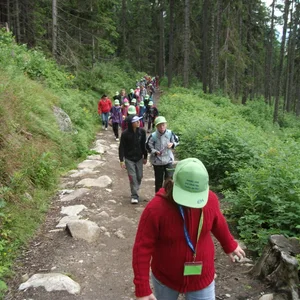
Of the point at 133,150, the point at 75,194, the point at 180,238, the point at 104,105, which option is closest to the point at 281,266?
the point at 180,238

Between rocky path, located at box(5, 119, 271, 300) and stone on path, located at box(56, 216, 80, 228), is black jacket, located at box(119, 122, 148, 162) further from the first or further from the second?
stone on path, located at box(56, 216, 80, 228)

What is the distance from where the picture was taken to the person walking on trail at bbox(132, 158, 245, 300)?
88.7 inches

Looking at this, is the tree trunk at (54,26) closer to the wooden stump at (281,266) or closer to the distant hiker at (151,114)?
the distant hiker at (151,114)

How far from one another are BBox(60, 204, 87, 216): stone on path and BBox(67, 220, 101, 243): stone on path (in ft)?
2.27

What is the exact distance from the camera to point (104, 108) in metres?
15.2

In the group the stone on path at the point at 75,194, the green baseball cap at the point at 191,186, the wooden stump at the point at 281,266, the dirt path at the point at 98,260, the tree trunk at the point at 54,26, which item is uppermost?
the tree trunk at the point at 54,26

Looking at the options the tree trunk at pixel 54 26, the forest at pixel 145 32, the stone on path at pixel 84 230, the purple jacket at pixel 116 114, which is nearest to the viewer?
the stone on path at pixel 84 230

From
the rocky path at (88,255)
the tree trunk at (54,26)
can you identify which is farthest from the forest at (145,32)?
the rocky path at (88,255)

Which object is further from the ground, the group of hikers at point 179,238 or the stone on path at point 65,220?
the group of hikers at point 179,238

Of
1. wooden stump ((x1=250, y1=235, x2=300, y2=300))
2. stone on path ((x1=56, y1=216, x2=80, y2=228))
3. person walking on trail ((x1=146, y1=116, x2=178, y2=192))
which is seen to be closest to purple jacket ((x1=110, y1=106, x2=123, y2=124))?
person walking on trail ((x1=146, y1=116, x2=178, y2=192))

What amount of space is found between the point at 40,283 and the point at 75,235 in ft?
4.49

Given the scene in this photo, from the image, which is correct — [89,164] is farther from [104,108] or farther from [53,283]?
[104,108]

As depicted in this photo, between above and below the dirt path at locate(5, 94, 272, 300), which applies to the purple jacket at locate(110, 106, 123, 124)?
above

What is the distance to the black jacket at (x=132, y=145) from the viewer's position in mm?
6918
